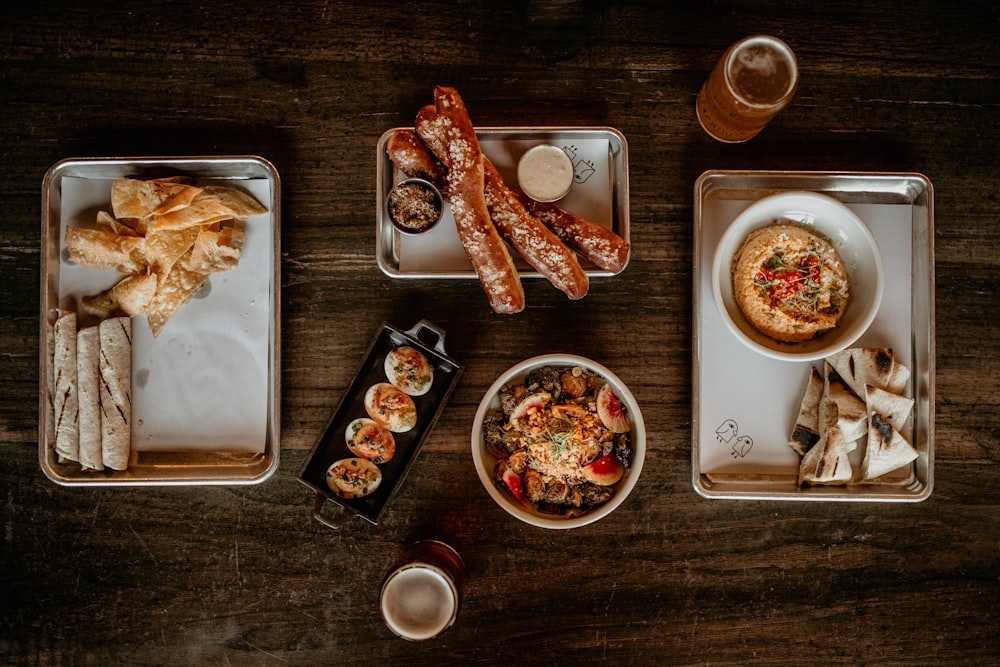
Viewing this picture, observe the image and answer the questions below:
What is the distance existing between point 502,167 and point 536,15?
1.36 feet

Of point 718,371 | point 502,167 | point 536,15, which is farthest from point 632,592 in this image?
point 536,15

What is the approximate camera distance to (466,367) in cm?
163

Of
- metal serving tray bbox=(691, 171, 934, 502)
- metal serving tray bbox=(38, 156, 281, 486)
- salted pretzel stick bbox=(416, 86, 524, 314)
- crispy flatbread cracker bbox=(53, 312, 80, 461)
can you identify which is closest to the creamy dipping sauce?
salted pretzel stick bbox=(416, 86, 524, 314)

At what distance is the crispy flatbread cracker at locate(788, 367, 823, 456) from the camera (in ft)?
5.09

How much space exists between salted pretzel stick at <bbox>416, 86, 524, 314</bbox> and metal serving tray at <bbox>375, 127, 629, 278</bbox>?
0.28ft

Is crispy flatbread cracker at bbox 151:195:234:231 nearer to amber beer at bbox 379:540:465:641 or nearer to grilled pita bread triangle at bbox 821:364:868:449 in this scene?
amber beer at bbox 379:540:465:641

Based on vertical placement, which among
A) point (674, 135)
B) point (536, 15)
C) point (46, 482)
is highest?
point (536, 15)

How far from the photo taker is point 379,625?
1.65 meters

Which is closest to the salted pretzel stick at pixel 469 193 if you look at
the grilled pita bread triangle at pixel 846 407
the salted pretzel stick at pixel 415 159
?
the salted pretzel stick at pixel 415 159

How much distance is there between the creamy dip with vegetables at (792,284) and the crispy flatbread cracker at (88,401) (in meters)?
1.57

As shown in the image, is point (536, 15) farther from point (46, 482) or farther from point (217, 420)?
point (46, 482)

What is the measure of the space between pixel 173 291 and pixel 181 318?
0.31 ft

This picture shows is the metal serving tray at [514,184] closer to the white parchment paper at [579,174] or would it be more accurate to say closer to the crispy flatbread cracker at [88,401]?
the white parchment paper at [579,174]

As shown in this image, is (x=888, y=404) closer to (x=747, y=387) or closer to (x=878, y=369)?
(x=878, y=369)
